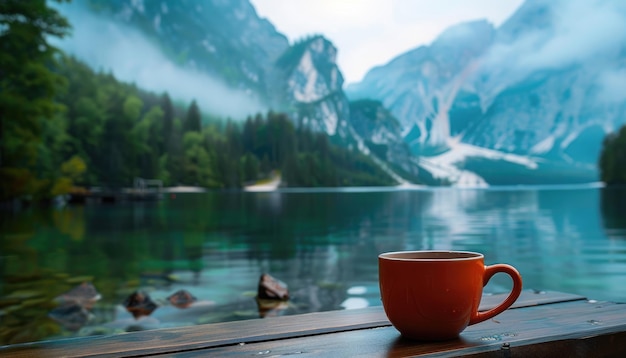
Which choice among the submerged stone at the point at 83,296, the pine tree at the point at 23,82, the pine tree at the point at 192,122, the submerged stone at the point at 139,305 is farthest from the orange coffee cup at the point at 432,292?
the pine tree at the point at 192,122

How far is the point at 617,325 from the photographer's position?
1.92 metres

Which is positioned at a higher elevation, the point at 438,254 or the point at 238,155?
the point at 238,155

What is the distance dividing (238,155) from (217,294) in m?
148

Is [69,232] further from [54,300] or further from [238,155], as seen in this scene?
[238,155]

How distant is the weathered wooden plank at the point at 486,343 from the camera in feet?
5.51

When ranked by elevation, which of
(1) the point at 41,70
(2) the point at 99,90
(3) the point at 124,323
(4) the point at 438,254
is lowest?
(3) the point at 124,323

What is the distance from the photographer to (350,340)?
182cm

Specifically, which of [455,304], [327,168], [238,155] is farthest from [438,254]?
[327,168]

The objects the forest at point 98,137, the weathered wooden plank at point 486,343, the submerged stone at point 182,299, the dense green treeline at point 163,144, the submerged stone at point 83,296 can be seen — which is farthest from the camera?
the dense green treeline at point 163,144

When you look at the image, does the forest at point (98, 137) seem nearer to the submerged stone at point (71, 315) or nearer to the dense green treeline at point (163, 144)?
the dense green treeline at point (163, 144)

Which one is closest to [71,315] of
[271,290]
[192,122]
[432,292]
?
[271,290]

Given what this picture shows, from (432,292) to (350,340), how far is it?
31 centimetres

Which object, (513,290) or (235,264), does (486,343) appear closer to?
(513,290)

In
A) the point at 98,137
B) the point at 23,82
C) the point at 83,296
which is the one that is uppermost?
the point at 98,137
